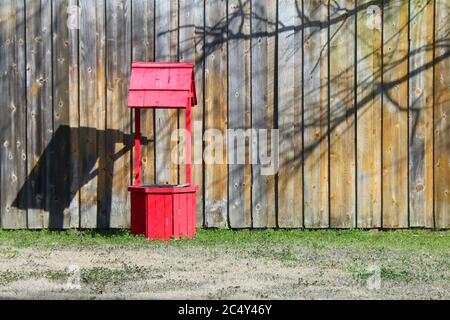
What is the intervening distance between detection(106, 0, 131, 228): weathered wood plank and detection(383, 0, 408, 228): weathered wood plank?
2.89m

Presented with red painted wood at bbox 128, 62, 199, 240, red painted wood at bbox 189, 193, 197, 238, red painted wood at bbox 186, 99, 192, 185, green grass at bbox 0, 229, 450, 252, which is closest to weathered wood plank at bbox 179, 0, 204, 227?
red painted wood at bbox 186, 99, 192, 185

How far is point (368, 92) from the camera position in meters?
10.0

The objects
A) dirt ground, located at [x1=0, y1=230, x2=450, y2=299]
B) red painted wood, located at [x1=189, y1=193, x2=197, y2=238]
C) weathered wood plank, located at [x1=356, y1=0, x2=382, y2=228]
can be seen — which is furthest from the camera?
weathered wood plank, located at [x1=356, y1=0, x2=382, y2=228]

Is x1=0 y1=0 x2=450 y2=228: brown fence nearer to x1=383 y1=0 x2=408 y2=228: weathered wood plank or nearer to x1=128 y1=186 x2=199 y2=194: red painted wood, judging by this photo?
x1=383 y1=0 x2=408 y2=228: weathered wood plank

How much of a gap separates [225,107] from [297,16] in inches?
51.4

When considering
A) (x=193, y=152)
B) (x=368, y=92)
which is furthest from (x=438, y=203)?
(x=193, y=152)

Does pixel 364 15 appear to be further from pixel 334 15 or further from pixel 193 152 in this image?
pixel 193 152

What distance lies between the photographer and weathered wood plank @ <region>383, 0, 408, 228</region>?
1005cm

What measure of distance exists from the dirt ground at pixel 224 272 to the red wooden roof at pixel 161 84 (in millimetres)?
1503

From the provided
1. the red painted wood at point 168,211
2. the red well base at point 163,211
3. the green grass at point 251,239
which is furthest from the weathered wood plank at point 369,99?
the red painted wood at point 168,211

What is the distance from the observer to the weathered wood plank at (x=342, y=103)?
1006 centimetres

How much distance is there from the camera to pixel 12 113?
1011 centimetres

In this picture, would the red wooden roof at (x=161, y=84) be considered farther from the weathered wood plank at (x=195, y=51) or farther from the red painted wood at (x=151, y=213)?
the red painted wood at (x=151, y=213)

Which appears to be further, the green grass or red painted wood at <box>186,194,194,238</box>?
red painted wood at <box>186,194,194,238</box>
